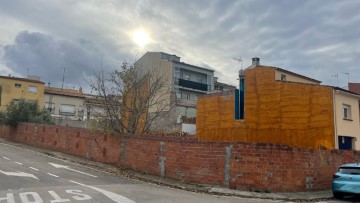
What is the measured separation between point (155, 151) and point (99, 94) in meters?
7.51

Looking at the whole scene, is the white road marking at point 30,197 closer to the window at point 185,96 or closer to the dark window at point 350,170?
the dark window at point 350,170

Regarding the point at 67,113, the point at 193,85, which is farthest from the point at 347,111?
the point at 67,113

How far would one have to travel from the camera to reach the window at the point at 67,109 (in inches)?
2395

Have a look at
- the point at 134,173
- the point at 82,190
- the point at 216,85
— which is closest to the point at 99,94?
the point at 134,173

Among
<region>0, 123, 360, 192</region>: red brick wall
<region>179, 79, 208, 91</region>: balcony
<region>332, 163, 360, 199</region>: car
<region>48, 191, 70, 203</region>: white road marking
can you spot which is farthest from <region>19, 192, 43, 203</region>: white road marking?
<region>179, 79, 208, 91</region>: balcony

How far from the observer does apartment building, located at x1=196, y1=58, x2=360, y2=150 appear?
81.3ft

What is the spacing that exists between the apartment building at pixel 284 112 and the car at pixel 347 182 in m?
8.91

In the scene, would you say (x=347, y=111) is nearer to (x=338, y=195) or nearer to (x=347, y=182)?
(x=338, y=195)

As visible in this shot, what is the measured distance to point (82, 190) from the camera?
11695 millimetres

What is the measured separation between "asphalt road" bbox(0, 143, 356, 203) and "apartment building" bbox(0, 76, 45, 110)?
143 feet

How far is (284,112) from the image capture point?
86.7ft

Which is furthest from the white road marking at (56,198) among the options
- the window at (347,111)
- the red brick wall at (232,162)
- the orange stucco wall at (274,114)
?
the window at (347,111)

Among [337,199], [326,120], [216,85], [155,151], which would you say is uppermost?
[216,85]

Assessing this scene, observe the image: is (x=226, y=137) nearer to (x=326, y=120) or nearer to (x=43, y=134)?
(x=326, y=120)
